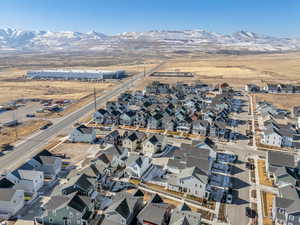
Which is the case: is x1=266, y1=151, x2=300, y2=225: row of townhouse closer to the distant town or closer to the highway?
the distant town

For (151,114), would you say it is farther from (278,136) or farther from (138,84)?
(138,84)

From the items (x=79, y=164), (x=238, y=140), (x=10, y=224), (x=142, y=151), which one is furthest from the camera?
(x=238, y=140)

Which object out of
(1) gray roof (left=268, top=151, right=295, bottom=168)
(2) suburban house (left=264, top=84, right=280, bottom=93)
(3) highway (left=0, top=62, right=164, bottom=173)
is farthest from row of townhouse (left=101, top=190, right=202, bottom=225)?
(2) suburban house (left=264, top=84, right=280, bottom=93)

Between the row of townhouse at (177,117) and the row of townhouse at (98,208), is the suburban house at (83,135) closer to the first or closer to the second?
the row of townhouse at (177,117)

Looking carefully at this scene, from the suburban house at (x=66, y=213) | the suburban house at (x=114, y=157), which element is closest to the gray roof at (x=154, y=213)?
the suburban house at (x=66, y=213)

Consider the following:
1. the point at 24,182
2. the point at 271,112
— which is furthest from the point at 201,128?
the point at 24,182

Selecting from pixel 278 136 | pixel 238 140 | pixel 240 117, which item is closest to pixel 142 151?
pixel 238 140
